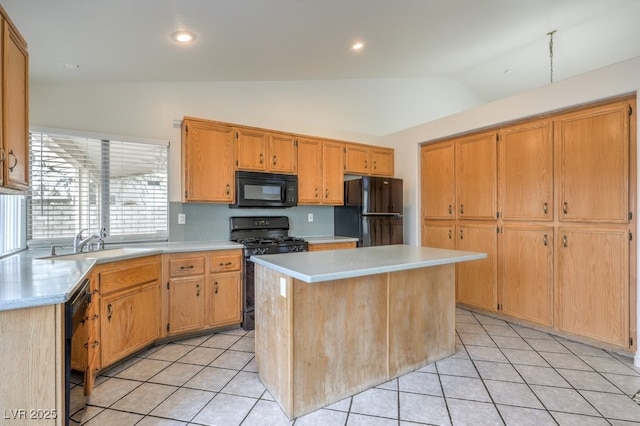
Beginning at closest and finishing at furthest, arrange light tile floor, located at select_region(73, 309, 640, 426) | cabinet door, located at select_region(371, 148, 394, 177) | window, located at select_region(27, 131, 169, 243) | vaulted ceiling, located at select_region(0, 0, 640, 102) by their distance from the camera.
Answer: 1. light tile floor, located at select_region(73, 309, 640, 426)
2. vaulted ceiling, located at select_region(0, 0, 640, 102)
3. window, located at select_region(27, 131, 169, 243)
4. cabinet door, located at select_region(371, 148, 394, 177)

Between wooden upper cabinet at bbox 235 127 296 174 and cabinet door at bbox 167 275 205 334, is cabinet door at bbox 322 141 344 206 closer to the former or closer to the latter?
wooden upper cabinet at bbox 235 127 296 174

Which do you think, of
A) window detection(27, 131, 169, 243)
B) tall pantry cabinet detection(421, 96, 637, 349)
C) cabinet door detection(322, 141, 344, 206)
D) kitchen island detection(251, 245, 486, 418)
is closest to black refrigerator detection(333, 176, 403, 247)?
cabinet door detection(322, 141, 344, 206)

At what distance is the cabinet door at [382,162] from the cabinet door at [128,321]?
10.3ft

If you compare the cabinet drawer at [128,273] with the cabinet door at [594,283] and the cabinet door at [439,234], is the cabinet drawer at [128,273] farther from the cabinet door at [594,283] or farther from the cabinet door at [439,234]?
the cabinet door at [594,283]

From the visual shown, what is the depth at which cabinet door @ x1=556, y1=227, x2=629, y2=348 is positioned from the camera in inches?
105

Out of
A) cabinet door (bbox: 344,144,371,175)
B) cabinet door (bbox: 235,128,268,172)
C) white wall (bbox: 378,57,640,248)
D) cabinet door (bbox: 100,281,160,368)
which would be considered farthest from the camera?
cabinet door (bbox: 344,144,371,175)

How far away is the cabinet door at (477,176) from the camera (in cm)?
359

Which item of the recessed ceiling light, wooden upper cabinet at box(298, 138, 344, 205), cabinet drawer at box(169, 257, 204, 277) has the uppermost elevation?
the recessed ceiling light

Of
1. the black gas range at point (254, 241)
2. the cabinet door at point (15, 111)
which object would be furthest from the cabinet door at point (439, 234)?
the cabinet door at point (15, 111)

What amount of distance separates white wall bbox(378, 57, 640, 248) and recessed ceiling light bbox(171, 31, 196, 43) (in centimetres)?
302

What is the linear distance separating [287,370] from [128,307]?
1493mm

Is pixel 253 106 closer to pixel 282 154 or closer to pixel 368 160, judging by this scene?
pixel 282 154

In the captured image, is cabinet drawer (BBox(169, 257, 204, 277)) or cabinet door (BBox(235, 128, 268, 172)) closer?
cabinet drawer (BBox(169, 257, 204, 277))

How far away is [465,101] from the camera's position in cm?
554
